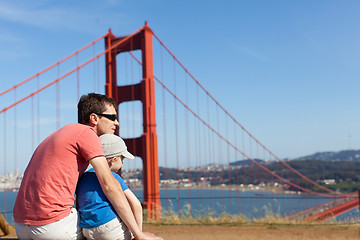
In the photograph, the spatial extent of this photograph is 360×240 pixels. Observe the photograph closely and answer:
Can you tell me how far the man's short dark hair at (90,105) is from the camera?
1.64 meters

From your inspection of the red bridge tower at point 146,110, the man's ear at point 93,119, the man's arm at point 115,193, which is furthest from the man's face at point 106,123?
the red bridge tower at point 146,110

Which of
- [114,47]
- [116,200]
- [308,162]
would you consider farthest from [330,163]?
[116,200]

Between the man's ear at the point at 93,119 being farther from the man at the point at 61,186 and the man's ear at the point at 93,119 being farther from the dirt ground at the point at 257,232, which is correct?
the dirt ground at the point at 257,232

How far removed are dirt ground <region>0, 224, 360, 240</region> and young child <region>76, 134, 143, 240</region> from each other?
4.21 meters

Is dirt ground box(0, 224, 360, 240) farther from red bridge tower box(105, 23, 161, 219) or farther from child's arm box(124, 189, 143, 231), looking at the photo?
child's arm box(124, 189, 143, 231)

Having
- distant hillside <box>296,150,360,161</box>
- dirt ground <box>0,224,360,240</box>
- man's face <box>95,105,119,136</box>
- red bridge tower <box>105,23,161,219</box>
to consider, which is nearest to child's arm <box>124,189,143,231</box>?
man's face <box>95,105,119,136</box>

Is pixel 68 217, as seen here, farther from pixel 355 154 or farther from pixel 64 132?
pixel 355 154

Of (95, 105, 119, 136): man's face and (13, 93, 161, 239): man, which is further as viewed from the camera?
(95, 105, 119, 136): man's face

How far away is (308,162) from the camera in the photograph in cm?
A: 8794

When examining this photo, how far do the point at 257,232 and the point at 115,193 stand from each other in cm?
514

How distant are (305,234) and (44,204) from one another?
5.26 m

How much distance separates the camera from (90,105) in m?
1.64

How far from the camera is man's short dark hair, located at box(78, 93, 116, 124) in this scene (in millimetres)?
1644

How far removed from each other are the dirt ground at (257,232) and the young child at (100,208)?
4211 millimetres
